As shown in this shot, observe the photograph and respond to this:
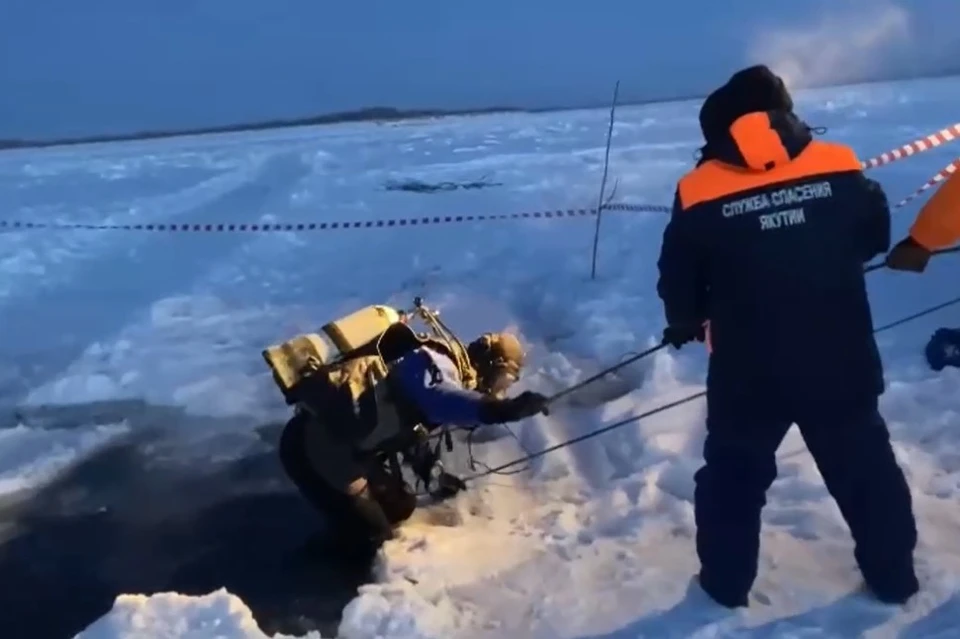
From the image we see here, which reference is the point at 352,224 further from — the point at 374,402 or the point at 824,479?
the point at 824,479

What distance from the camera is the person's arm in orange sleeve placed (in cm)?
366

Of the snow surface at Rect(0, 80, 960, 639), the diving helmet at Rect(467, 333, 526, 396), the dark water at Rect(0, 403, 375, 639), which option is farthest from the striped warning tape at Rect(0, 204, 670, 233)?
the diving helmet at Rect(467, 333, 526, 396)

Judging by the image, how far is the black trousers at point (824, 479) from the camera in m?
3.46

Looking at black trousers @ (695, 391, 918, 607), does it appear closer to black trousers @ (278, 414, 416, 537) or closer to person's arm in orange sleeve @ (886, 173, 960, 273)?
person's arm in orange sleeve @ (886, 173, 960, 273)

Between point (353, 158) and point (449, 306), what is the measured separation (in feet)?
Answer: 39.0

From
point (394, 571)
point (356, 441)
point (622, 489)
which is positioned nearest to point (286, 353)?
point (356, 441)

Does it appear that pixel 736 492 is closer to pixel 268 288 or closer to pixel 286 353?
pixel 286 353

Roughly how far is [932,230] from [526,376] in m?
3.56

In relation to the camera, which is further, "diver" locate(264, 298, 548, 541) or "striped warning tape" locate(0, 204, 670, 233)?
"striped warning tape" locate(0, 204, 670, 233)

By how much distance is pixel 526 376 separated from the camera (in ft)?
23.0

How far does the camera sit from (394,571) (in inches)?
177

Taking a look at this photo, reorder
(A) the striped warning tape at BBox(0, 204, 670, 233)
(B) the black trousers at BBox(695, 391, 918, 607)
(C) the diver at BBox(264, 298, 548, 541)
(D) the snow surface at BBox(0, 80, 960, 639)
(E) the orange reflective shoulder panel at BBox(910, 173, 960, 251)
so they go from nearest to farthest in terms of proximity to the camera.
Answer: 1. (B) the black trousers at BBox(695, 391, 918, 607)
2. (E) the orange reflective shoulder panel at BBox(910, 173, 960, 251)
3. (D) the snow surface at BBox(0, 80, 960, 639)
4. (C) the diver at BBox(264, 298, 548, 541)
5. (A) the striped warning tape at BBox(0, 204, 670, 233)

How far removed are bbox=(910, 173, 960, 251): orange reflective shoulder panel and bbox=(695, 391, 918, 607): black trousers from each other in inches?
26.7

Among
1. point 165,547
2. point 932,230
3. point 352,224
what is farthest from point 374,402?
point 352,224
